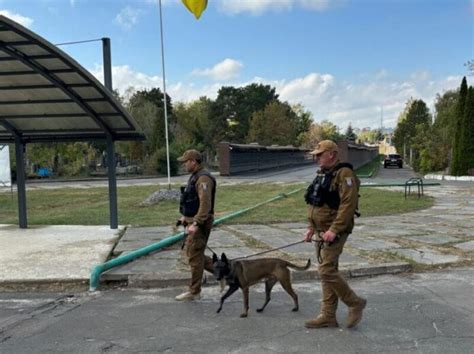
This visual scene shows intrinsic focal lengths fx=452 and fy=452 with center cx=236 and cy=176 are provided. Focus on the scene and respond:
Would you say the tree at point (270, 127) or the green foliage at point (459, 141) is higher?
the tree at point (270, 127)

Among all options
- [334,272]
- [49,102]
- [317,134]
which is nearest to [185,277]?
[334,272]

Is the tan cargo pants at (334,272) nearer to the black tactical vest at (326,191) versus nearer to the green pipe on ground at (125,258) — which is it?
the black tactical vest at (326,191)

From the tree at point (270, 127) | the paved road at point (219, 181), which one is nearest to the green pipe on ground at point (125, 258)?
the paved road at point (219, 181)

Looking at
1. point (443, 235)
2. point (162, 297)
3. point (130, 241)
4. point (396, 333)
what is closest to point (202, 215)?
point (162, 297)

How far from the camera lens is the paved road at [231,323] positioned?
156 inches

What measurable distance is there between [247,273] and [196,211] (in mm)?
1004

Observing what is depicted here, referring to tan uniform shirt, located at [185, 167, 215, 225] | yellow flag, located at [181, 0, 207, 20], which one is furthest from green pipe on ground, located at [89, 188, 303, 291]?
yellow flag, located at [181, 0, 207, 20]

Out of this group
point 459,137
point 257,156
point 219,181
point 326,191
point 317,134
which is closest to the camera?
point 326,191

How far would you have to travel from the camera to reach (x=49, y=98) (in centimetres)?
895

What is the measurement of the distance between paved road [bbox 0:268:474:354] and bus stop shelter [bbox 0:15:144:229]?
12.8 ft

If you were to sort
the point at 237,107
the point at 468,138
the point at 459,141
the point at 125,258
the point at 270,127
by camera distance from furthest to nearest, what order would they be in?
the point at 237,107 < the point at 270,127 < the point at 459,141 < the point at 468,138 < the point at 125,258

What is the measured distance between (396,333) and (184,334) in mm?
1978

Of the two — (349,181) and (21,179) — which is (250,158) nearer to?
(21,179)

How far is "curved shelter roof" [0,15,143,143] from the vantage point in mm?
7367
